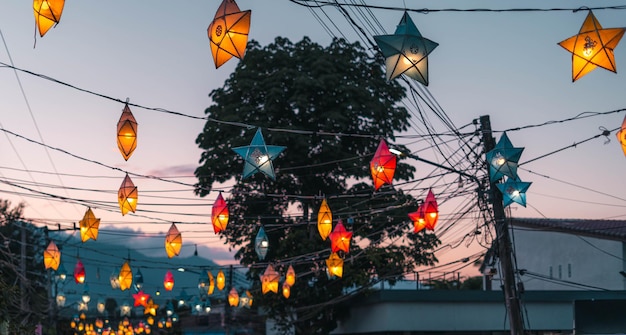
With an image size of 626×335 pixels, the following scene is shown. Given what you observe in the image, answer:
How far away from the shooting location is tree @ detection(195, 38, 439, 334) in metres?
35.2

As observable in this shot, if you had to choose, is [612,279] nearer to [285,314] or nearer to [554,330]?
[554,330]

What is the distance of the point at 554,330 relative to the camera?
3509 cm

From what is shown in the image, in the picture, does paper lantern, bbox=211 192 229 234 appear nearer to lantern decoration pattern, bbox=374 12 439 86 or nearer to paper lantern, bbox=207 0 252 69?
paper lantern, bbox=207 0 252 69

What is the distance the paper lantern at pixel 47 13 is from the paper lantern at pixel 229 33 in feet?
6.64

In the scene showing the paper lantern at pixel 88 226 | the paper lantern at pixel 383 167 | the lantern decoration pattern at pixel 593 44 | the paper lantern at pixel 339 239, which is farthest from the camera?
the paper lantern at pixel 339 239

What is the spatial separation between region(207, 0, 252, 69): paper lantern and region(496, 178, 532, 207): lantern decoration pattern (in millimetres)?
10761

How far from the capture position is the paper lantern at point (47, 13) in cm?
1155

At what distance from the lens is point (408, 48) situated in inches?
502

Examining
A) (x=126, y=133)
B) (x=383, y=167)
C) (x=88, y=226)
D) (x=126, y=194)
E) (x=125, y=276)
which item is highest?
(x=383, y=167)

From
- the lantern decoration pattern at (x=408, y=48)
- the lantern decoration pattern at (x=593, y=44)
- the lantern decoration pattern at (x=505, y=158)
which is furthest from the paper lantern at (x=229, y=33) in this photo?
the lantern decoration pattern at (x=505, y=158)

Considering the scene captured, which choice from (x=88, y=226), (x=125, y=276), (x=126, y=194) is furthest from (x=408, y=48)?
(x=125, y=276)

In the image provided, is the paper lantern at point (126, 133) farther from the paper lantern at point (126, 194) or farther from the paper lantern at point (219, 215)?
the paper lantern at point (219, 215)

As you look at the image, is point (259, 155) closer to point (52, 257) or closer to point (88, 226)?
point (88, 226)

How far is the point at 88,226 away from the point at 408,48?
15.0m
